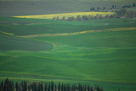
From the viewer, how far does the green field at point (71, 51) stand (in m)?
27.5

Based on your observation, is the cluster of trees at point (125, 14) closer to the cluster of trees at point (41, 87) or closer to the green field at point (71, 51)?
the green field at point (71, 51)

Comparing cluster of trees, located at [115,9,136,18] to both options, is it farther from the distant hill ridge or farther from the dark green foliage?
the dark green foliage

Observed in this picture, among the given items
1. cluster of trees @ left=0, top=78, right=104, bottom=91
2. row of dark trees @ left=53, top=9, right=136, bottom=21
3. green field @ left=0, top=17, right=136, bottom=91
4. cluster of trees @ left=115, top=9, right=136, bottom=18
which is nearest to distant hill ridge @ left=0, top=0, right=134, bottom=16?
cluster of trees @ left=115, top=9, right=136, bottom=18

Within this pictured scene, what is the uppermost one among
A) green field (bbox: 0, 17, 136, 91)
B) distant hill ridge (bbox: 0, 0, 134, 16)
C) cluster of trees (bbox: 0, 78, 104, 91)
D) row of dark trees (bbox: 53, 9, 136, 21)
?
distant hill ridge (bbox: 0, 0, 134, 16)

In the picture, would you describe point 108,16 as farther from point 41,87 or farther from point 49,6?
point 41,87

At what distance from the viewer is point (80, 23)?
→ 145 ft

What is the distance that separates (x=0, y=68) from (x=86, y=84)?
9.12 meters

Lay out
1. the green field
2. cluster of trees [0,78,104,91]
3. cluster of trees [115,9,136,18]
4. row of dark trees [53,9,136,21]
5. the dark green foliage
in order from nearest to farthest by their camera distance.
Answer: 1. the dark green foliage
2. cluster of trees [0,78,104,91]
3. the green field
4. row of dark trees [53,9,136,21]
5. cluster of trees [115,9,136,18]

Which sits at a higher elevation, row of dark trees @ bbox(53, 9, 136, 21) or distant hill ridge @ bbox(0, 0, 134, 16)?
distant hill ridge @ bbox(0, 0, 134, 16)

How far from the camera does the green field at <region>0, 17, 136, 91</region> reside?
2745 centimetres

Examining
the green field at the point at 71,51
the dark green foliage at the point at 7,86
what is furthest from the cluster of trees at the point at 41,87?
the green field at the point at 71,51

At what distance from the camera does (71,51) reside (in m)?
34.3

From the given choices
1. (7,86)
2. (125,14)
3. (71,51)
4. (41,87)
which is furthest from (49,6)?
(7,86)

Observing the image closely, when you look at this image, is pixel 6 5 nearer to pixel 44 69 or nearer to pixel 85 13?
pixel 85 13
